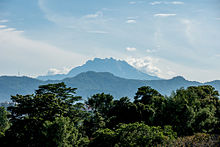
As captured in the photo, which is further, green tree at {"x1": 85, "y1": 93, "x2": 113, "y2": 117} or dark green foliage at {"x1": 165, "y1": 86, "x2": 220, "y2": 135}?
green tree at {"x1": 85, "y1": 93, "x2": 113, "y2": 117}

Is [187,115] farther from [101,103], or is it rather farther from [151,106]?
[101,103]

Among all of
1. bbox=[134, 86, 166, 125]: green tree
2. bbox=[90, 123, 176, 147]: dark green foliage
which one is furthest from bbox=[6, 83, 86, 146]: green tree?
bbox=[134, 86, 166, 125]: green tree

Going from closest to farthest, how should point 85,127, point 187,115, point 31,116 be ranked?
point 31,116 → point 187,115 → point 85,127

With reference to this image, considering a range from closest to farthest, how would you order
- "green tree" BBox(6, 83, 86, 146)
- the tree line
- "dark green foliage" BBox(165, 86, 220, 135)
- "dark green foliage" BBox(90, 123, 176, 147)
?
the tree line, "dark green foliage" BBox(90, 123, 176, 147), "green tree" BBox(6, 83, 86, 146), "dark green foliage" BBox(165, 86, 220, 135)

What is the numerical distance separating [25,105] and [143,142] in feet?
39.5

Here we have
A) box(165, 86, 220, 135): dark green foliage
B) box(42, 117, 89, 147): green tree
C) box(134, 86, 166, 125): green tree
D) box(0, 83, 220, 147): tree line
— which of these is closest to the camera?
box(42, 117, 89, 147): green tree

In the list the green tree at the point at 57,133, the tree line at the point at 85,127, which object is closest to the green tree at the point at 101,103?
the tree line at the point at 85,127

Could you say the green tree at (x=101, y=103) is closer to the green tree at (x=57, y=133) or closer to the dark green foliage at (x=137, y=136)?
the dark green foliage at (x=137, y=136)

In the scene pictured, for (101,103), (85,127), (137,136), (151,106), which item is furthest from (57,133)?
(101,103)

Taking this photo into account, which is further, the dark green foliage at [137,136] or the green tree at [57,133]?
the dark green foliage at [137,136]

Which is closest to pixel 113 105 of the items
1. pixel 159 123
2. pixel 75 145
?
pixel 159 123

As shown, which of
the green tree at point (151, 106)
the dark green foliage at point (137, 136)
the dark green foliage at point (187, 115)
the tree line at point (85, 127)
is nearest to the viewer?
the tree line at point (85, 127)

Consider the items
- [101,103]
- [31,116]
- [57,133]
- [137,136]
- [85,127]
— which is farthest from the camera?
[101,103]

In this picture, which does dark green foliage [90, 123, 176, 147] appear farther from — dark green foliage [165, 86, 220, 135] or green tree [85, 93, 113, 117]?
green tree [85, 93, 113, 117]
